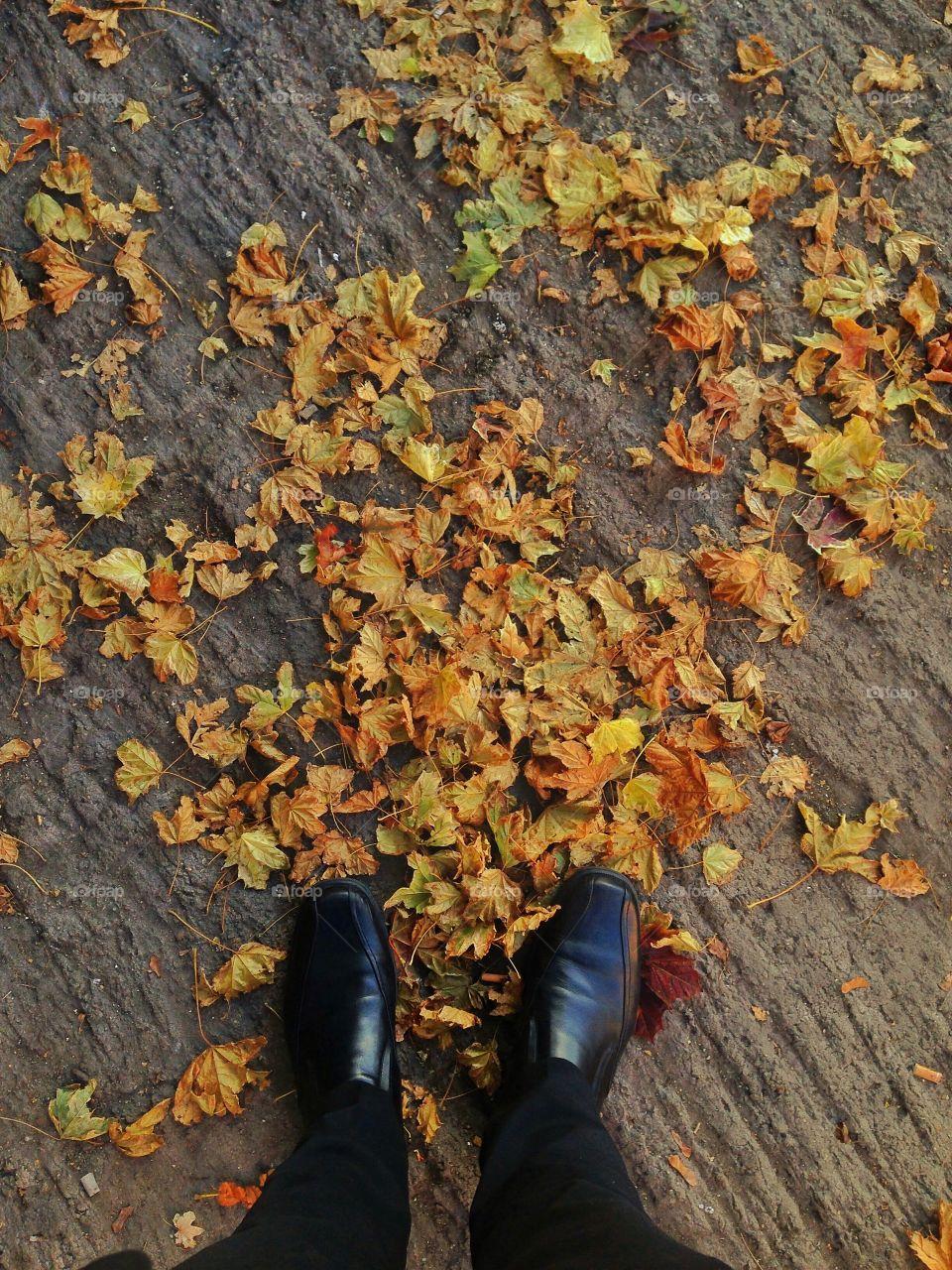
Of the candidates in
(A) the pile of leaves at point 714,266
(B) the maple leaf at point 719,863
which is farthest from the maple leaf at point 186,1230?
Result: (A) the pile of leaves at point 714,266

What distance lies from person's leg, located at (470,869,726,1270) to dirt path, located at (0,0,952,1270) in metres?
0.19

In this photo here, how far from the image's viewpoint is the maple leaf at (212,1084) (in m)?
2.17

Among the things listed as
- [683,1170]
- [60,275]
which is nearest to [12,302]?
[60,275]

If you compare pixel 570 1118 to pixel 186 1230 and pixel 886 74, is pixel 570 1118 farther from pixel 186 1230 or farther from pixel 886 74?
pixel 886 74

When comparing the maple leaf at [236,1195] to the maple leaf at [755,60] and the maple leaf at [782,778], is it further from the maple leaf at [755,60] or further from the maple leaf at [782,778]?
the maple leaf at [755,60]

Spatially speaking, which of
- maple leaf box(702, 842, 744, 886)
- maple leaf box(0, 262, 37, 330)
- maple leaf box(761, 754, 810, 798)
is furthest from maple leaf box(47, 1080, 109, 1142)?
maple leaf box(0, 262, 37, 330)

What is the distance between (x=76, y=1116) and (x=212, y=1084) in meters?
0.35

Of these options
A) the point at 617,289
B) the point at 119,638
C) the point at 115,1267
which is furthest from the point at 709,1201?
the point at 617,289

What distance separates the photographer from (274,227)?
2410mm

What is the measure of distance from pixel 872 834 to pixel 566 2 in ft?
8.20

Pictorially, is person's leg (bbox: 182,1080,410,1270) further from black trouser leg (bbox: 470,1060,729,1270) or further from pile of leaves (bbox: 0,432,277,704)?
pile of leaves (bbox: 0,432,277,704)

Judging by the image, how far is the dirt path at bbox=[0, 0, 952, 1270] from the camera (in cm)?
218

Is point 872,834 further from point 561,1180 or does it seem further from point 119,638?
point 119,638

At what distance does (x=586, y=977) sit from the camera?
86.0 inches
